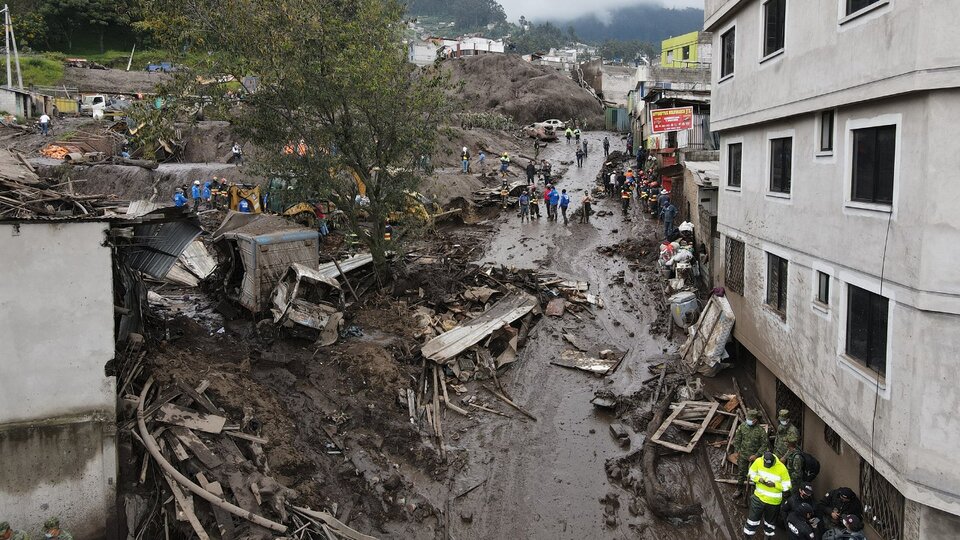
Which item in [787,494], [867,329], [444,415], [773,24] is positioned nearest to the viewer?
[867,329]

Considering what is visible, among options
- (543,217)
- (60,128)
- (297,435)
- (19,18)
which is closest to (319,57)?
(297,435)

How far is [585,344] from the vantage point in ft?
59.7

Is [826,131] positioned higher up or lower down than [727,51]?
lower down

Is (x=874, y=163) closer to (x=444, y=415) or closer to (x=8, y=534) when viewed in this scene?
(x=444, y=415)

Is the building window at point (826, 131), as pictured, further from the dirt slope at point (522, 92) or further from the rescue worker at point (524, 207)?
the dirt slope at point (522, 92)

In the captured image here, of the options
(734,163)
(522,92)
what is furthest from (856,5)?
(522,92)

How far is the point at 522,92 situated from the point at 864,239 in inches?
2089

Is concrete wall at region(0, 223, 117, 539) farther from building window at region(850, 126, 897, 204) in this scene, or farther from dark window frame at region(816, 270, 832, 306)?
→ dark window frame at region(816, 270, 832, 306)

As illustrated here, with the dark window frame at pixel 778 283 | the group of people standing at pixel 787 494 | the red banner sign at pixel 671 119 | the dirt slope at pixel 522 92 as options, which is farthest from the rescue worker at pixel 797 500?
the dirt slope at pixel 522 92

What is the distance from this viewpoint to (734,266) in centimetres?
1556

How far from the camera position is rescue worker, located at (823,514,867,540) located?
8773 millimetres

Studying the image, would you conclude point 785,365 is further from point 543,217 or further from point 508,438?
point 543,217

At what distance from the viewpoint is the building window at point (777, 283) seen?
12.5 metres

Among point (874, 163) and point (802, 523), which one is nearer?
point (874, 163)
